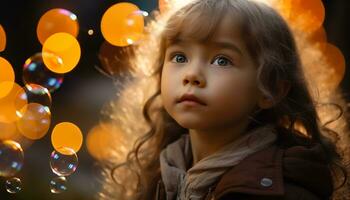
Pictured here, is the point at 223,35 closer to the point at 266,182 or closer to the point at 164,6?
the point at 266,182

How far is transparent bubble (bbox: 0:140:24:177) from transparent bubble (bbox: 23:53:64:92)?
0.99 ft

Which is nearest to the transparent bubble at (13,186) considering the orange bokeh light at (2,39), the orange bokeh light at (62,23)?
the orange bokeh light at (62,23)

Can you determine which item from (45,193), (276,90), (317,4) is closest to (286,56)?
(276,90)

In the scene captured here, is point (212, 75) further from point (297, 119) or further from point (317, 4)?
point (317, 4)

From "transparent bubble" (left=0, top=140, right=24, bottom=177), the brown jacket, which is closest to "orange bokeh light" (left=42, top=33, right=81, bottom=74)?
"transparent bubble" (left=0, top=140, right=24, bottom=177)

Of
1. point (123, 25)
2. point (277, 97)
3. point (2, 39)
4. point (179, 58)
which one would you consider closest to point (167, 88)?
point (179, 58)

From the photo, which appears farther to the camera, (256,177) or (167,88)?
(167,88)

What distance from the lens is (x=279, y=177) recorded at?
5.75 feet

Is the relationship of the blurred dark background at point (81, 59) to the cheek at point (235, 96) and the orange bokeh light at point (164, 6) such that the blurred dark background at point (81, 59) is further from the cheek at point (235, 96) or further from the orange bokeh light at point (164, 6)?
the cheek at point (235, 96)

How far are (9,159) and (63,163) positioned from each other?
24cm

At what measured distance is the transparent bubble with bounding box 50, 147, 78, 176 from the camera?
2.52 m

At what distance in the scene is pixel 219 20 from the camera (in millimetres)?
1886

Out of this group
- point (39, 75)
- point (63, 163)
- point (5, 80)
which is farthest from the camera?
point (5, 80)

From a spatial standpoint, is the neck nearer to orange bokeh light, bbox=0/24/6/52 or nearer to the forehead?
the forehead
